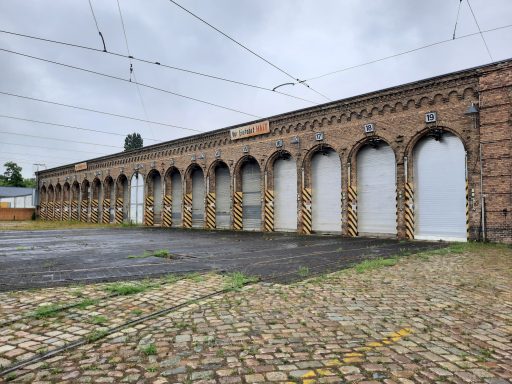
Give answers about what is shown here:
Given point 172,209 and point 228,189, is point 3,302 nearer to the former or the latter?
point 228,189

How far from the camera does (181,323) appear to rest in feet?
14.1

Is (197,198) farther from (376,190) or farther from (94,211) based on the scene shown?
(94,211)

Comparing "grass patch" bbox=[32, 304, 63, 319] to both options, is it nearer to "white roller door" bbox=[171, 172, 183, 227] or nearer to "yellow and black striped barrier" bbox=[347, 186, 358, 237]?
"yellow and black striped barrier" bbox=[347, 186, 358, 237]

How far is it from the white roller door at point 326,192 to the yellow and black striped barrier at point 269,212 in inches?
118

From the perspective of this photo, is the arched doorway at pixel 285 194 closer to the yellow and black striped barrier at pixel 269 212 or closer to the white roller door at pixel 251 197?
the yellow and black striped barrier at pixel 269 212

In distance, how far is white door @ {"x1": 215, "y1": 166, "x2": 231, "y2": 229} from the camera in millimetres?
26122

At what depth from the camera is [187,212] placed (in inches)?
1121

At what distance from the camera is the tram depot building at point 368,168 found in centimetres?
1416

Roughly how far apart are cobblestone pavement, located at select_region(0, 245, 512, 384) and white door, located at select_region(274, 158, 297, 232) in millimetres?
15869

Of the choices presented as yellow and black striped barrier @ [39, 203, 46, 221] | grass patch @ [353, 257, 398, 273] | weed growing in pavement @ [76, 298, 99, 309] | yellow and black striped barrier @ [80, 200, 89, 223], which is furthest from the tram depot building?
yellow and black striped barrier @ [39, 203, 46, 221]

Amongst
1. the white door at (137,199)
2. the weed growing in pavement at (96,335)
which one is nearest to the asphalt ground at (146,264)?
the weed growing in pavement at (96,335)

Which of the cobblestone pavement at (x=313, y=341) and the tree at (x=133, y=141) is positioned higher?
the tree at (x=133, y=141)

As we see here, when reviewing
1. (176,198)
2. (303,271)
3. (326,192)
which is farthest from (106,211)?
(303,271)

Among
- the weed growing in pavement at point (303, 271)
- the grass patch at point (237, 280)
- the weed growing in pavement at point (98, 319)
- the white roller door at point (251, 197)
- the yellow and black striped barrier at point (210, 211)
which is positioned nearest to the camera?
the weed growing in pavement at point (98, 319)
